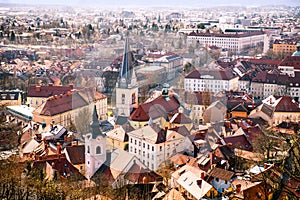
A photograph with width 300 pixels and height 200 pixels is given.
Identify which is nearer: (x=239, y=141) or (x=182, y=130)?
(x=239, y=141)

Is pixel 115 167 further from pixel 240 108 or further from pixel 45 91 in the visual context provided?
pixel 45 91

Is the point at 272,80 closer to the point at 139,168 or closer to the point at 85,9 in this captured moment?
the point at 139,168

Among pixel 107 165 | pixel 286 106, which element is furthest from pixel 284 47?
pixel 107 165

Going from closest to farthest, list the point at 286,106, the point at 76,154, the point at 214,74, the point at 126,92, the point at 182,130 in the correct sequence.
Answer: the point at 76,154 → the point at 182,130 → the point at 126,92 → the point at 286,106 → the point at 214,74

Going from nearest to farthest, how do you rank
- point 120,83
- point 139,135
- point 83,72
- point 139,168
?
1. point 139,168
2. point 139,135
3. point 120,83
4. point 83,72

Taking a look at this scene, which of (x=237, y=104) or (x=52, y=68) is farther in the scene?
(x=52, y=68)

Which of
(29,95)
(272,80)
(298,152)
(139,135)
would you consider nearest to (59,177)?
(139,135)

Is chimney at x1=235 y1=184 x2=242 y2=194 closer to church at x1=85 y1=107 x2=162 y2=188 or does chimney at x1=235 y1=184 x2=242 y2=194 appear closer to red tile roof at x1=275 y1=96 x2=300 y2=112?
church at x1=85 y1=107 x2=162 y2=188
